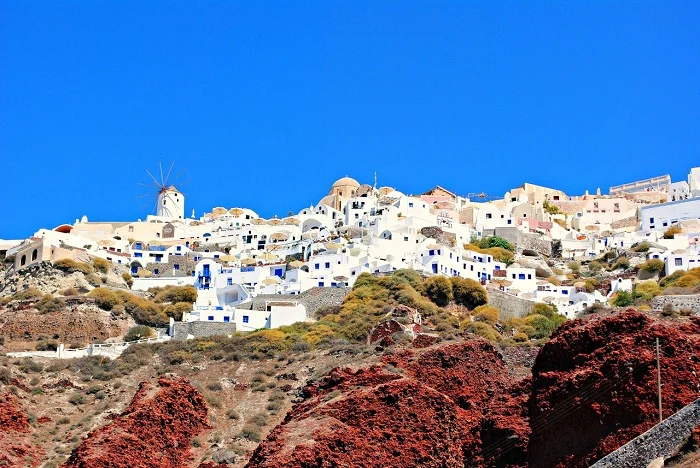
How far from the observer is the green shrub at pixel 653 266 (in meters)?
74.1

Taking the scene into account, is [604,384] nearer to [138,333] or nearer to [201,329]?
[201,329]

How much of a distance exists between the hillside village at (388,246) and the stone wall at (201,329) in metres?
0.34

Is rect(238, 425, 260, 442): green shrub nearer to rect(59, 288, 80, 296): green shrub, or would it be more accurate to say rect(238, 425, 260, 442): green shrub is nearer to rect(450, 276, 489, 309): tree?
rect(450, 276, 489, 309): tree

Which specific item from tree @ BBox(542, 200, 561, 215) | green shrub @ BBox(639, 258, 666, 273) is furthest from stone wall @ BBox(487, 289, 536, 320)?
tree @ BBox(542, 200, 561, 215)

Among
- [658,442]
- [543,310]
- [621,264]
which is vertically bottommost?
[658,442]

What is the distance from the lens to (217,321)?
6362cm

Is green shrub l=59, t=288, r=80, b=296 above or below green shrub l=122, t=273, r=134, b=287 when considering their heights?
below

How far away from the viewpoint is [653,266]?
74.2m

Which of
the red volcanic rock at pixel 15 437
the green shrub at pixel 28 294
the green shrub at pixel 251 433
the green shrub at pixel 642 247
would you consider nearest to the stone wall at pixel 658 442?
the green shrub at pixel 251 433

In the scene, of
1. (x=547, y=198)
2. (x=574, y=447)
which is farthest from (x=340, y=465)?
(x=547, y=198)

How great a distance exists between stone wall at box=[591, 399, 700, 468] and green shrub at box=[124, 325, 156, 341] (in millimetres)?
37843

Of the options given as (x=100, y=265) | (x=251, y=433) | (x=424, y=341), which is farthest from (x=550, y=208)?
(x=251, y=433)

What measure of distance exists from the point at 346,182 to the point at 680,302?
65001 mm

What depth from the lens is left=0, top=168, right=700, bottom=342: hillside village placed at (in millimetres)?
72438
